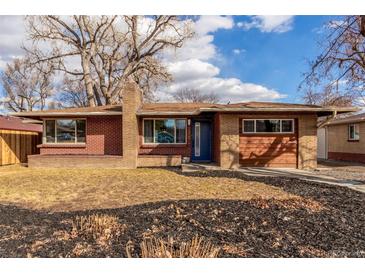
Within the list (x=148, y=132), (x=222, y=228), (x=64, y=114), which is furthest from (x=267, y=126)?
(x=64, y=114)

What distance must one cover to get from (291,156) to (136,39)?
18812mm

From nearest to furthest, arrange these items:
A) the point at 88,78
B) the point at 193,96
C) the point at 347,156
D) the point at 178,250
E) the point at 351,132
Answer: the point at 178,250
the point at 351,132
the point at 347,156
the point at 88,78
the point at 193,96

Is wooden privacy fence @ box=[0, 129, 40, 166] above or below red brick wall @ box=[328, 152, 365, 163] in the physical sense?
above

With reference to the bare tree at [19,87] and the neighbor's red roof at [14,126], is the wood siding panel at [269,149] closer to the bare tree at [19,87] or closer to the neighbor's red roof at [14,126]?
the neighbor's red roof at [14,126]

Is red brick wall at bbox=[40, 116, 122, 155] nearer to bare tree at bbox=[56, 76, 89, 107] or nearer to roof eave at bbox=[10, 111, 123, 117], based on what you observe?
roof eave at bbox=[10, 111, 123, 117]

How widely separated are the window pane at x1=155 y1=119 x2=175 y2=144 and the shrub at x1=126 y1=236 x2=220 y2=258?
11110mm

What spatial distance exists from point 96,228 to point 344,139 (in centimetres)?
1771

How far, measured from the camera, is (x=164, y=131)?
49.4 feet

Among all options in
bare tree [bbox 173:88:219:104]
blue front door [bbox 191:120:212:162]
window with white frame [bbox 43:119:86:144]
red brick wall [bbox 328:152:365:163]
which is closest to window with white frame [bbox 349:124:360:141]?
red brick wall [bbox 328:152:365:163]

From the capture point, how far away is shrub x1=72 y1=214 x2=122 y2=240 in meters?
4.32

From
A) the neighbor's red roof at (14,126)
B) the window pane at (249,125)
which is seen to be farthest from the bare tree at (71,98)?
the window pane at (249,125)

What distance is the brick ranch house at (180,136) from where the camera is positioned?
12773 mm

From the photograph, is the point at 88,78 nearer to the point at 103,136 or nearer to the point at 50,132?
the point at 50,132
